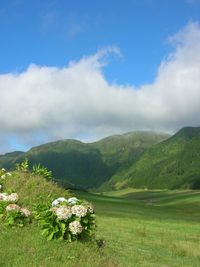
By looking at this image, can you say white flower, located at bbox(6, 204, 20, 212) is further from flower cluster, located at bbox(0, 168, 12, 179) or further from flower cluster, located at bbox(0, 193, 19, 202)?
flower cluster, located at bbox(0, 168, 12, 179)

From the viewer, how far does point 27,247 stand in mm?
17219

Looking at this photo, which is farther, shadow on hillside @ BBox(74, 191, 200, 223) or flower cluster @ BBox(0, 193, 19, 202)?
shadow on hillside @ BBox(74, 191, 200, 223)

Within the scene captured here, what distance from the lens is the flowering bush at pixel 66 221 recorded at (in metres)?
18.0

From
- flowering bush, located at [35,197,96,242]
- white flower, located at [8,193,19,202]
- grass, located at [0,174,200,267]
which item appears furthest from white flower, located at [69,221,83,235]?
white flower, located at [8,193,19,202]

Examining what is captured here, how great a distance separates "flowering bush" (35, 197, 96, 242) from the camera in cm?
1795

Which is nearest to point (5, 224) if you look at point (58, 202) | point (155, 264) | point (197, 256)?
point (58, 202)

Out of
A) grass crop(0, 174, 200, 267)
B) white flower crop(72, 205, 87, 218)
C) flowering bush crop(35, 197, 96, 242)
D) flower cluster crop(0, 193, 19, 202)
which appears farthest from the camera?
flower cluster crop(0, 193, 19, 202)

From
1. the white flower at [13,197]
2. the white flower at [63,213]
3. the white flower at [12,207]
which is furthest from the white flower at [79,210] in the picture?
the white flower at [13,197]

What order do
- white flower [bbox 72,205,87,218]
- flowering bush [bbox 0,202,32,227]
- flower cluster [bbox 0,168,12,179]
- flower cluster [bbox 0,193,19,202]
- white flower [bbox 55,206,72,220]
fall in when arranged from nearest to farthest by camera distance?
white flower [bbox 55,206,72,220] < white flower [bbox 72,205,87,218] < flowering bush [bbox 0,202,32,227] < flower cluster [bbox 0,193,19,202] < flower cluster [bbox 0,168,12,179]

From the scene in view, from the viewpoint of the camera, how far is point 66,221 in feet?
59.2

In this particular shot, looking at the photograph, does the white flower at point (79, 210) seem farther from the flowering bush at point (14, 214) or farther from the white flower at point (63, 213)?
the flowering bush at point (14, 214)

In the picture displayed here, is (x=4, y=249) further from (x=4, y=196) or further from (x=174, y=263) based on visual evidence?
(x=174, y=263)

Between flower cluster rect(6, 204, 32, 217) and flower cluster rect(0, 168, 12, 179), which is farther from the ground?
flower cluster rect(0, 168, 12, 179)

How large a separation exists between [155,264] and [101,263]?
4838mm
